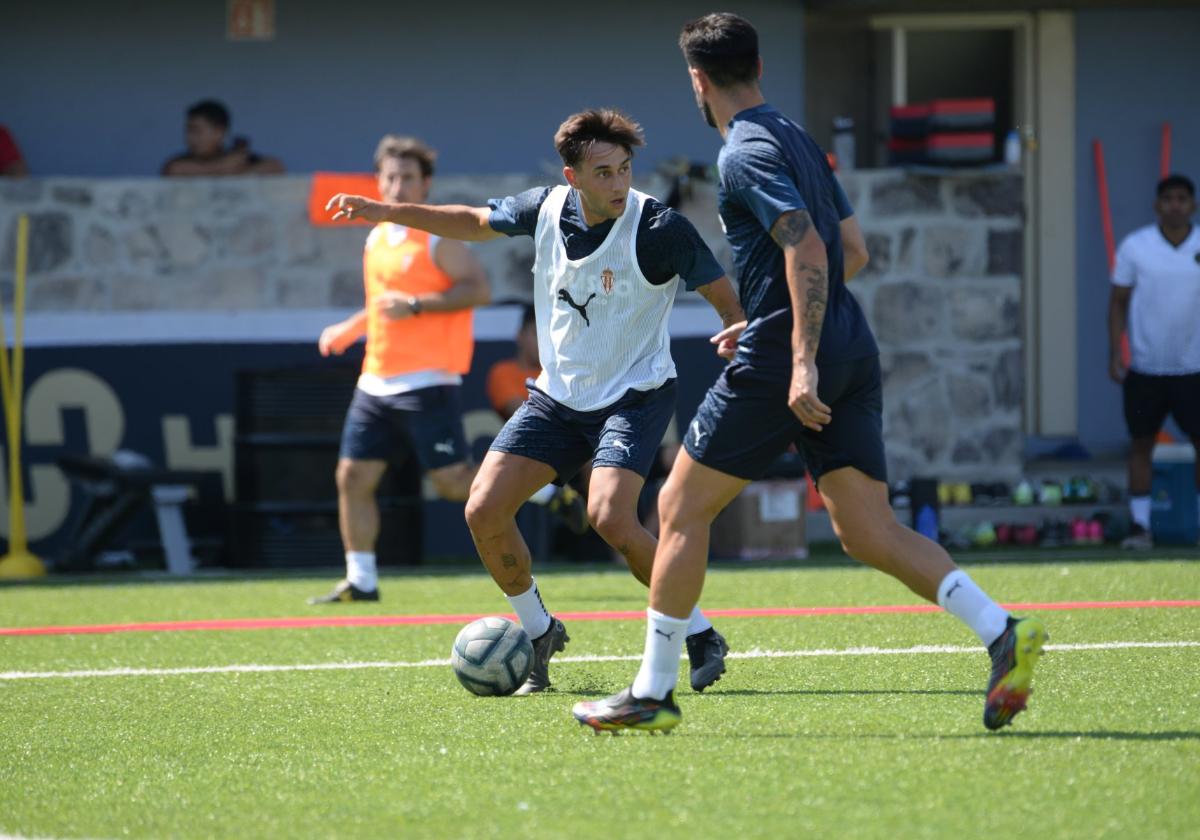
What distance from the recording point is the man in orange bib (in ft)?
33.2

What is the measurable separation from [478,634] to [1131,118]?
416 inches

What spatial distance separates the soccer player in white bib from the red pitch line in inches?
91.6

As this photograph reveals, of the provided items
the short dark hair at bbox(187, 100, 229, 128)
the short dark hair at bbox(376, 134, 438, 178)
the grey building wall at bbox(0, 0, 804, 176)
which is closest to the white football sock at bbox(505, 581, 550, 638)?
the short dark hair at bbox(376, 134, 438, 178)

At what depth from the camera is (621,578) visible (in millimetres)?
11344

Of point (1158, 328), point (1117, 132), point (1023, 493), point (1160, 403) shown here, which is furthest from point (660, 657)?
point (1117, 132)

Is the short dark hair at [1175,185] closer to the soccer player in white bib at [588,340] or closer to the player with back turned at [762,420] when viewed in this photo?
the soccer player in white bib at [588,340]

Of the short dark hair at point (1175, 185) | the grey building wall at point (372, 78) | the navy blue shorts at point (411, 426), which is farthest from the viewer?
the grey building wall at point (372, 78)

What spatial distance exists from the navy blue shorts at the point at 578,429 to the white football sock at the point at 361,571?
12.1ft

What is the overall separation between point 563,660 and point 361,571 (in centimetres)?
298

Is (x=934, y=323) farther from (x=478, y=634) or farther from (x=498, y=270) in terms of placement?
(x=478, y=634)

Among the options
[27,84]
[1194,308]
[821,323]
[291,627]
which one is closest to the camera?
[821,323]

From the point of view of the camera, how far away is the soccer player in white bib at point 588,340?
647 centimetres

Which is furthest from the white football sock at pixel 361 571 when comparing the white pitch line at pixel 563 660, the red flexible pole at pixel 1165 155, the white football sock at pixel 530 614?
the red flexible pole at pixel 1165 155

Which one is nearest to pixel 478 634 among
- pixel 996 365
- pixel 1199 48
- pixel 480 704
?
pixel 480 704
